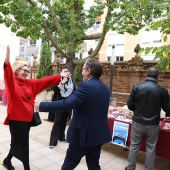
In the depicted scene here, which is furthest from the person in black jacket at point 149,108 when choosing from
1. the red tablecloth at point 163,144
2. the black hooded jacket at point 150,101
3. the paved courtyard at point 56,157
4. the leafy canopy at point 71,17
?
the leafy canopy at point 71,17

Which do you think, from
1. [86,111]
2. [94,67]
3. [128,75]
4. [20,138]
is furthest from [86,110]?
[128,75]

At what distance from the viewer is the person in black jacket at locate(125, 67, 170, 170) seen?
3.21m

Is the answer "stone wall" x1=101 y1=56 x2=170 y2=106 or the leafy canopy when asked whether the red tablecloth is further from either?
"stone wall" x1=101 y1=56 x2=170 y2=106

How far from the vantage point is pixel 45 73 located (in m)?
12.0

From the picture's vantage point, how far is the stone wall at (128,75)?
7947mm

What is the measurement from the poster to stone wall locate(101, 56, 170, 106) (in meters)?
3.67

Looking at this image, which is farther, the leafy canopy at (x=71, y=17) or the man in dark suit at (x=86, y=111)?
the leafy canopy at (x=71, y=17)

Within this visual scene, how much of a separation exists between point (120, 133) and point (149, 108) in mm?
1127

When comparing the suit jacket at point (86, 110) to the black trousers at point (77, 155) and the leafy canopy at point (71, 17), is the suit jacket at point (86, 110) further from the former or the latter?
the leafy canopy at point (71, 17)

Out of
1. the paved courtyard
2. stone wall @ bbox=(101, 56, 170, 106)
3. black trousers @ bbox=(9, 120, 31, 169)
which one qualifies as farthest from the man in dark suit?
stone wall @ bbox=(101, 56, 170, 106)

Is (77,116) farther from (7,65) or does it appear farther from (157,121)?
(157,121)

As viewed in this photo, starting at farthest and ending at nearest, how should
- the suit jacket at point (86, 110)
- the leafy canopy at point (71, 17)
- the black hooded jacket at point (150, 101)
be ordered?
the leafy canopy at point (71, 17) < the black hooded jacket at point (150, 101) < the suit jacket at point (86, 110)

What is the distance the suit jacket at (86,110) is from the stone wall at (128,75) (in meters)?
5.54

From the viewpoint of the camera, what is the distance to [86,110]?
2.24 meters
